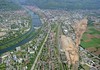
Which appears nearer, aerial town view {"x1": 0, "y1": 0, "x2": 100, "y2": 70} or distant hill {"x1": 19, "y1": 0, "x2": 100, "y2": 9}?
aerial town view {"x1": 0, "y1": 0, "x2": 100, "y2": 70}

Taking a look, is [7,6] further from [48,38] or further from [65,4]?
[48,38]

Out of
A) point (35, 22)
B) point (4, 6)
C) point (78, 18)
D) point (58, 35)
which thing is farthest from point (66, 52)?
point (4, 6)

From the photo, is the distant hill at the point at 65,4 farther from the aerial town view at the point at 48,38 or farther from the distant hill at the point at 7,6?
the distant hill at the point at 7,6

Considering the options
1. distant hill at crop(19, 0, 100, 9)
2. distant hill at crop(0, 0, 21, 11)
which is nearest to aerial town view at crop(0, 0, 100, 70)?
distant hill at crop(0, 0, 21, 11)

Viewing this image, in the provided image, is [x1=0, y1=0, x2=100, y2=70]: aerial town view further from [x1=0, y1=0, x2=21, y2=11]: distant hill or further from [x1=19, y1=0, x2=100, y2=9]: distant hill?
[x1=19, y1=0, x2=100, y2=9]: distant hill

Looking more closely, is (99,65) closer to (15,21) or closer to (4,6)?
(15,21)
